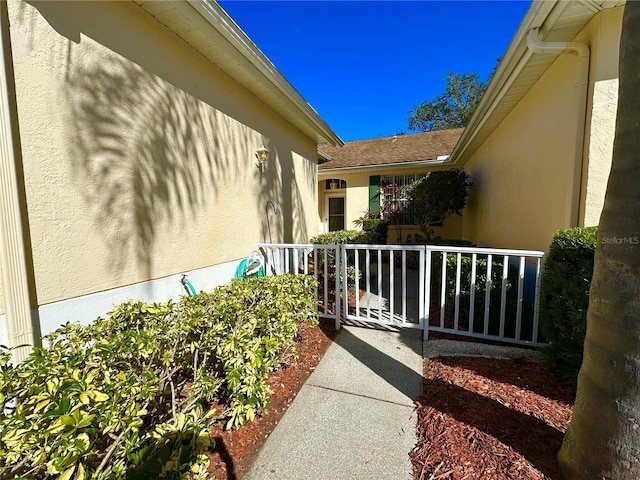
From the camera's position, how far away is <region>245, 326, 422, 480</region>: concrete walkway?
1775 mm

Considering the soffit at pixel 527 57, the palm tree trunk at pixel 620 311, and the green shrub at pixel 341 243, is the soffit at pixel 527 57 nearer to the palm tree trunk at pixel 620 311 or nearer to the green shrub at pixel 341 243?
the palm tree trunk at pixel 620 311

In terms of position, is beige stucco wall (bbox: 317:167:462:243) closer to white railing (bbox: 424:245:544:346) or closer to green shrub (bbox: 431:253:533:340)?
white railing (bbox: 424:245:544:346)

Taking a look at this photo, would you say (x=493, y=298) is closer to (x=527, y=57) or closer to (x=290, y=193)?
(x=527, y=57)

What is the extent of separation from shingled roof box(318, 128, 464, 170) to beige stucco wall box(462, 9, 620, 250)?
429 centimetres

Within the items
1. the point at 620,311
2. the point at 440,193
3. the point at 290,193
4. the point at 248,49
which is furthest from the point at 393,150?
the point at 620,311

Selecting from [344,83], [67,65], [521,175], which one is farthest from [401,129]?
[67,65]

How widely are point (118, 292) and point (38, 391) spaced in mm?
1730

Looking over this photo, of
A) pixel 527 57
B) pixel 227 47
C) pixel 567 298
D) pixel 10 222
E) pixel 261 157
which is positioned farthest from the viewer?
pixel 261 157

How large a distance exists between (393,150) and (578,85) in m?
8.44

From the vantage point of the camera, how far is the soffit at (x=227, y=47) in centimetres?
296

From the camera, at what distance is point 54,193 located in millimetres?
2205

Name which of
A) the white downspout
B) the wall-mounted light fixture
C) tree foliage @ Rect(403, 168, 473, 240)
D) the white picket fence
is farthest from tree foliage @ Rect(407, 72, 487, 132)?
the white picket fence

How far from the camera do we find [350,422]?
2.16 meters

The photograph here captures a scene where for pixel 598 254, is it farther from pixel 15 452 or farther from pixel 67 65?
pixel 67 65
